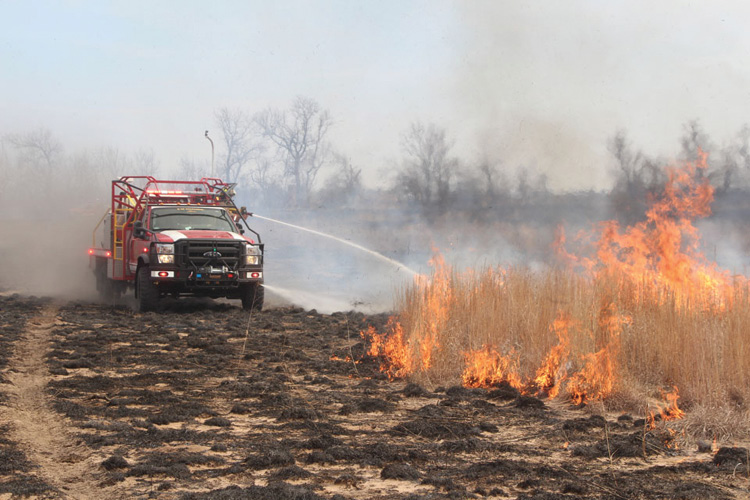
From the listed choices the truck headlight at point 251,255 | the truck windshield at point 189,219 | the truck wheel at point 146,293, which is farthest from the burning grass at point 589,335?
the truck windshield at point 189,219

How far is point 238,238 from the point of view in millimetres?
16562

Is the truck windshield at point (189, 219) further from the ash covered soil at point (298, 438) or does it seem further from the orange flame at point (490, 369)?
the orange flame at point (490, 369)

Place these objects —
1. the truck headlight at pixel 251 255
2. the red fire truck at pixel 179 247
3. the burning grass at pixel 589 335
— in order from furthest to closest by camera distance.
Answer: the truck headlight at pixel 251 255 < the red fire truck at pixel 179 247 < the burning grass at pixel 589 335

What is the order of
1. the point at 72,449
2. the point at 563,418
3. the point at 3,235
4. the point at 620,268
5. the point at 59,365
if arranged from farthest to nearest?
1. the point at 3,235
2. the point at 620,268
3. the point at 59,365
4. the point at 563,418
5. the point at 72,449

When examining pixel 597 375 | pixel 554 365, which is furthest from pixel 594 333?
pixel 597 375

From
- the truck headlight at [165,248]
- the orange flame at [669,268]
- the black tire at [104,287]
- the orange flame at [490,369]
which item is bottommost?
the black tire at [104,287]

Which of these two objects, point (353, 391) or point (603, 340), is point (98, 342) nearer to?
point (353, 391)

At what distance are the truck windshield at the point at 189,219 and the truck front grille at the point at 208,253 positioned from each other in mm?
1041

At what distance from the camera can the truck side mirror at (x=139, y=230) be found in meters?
16.5

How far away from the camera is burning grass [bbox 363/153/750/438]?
7598 millimetres

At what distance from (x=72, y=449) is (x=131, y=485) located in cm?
119

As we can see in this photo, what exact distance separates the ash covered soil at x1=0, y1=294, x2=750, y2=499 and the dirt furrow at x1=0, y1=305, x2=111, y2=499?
2cm

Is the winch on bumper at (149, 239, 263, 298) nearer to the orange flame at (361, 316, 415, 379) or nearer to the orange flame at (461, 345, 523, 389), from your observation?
the orange flame at (361, 316, 415, 379)

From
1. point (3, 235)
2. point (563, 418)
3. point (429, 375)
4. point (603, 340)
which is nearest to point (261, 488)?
point (563, 418)
